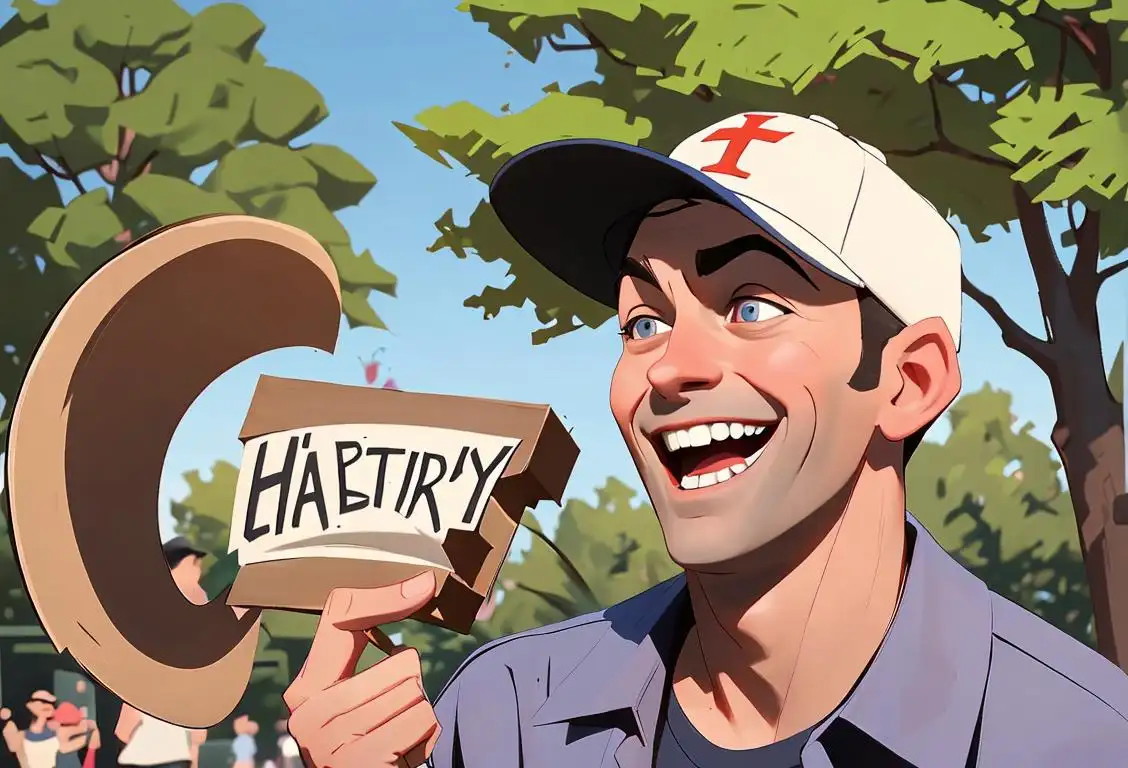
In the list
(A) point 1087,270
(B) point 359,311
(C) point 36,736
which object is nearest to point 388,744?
(A) point 1087,270

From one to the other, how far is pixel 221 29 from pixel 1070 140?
901 cm

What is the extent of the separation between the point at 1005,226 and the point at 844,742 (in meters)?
7.51

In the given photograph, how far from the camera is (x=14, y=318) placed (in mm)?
12031

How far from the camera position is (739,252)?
2.27 m

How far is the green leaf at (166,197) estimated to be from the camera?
1170 cm

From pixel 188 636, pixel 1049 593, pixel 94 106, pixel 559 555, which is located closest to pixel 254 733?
pixel 559 555

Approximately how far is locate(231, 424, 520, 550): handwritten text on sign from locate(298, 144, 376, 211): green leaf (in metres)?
10.5

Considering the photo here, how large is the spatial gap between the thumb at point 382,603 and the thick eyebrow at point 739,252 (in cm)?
78

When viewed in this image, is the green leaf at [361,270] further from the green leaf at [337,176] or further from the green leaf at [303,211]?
the green leaf at [337,176]

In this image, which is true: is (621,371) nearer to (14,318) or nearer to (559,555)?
(559,555)

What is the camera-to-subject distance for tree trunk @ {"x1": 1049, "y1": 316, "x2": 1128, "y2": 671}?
24.2 ft

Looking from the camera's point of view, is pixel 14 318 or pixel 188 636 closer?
pixel 188 636

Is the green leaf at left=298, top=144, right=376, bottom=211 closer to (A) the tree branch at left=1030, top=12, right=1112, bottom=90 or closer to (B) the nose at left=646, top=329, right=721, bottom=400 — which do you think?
(A) the tree branch at left=1030, top=12, right=1112, bottom=90

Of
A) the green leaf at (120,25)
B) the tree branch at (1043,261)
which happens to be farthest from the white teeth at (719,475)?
the green leaf at (120,25)
